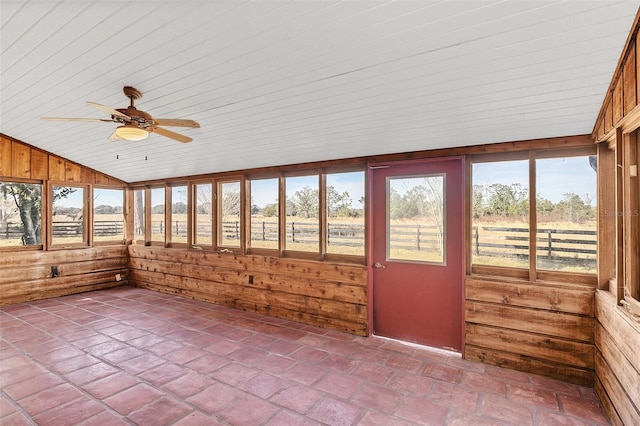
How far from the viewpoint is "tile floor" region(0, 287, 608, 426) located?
2293 millimetres

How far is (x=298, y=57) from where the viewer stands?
6.96 ft

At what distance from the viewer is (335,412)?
2.34 m

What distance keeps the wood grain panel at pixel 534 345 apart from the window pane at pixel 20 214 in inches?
267

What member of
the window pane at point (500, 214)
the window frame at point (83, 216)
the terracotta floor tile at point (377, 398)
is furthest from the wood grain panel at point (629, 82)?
the window frame at point (83, 216)

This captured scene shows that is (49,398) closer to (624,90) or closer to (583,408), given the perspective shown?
(583,408)

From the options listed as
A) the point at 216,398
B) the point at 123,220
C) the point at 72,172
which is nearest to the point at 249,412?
the point at 216,398

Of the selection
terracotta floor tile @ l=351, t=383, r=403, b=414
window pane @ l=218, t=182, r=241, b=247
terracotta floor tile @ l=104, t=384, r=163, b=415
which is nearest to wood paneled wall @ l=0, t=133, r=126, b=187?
window pane @ l=218, t=182, r=241, b=247

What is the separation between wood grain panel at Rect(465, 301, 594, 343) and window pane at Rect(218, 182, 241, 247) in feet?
11.8

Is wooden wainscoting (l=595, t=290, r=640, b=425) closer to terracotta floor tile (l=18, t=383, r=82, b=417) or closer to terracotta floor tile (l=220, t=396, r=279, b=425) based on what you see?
terracotta floor tile (l=220, t=396, r=279, b=425)

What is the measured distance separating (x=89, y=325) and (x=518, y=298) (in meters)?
5.01

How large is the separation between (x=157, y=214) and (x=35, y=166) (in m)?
2.00

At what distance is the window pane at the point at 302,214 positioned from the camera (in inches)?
175

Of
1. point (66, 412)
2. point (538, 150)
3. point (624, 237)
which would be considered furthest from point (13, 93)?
point (624, 237)

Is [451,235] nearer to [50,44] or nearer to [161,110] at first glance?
[161,110]
